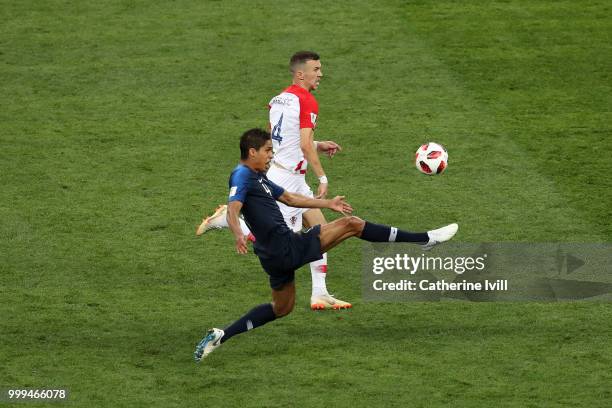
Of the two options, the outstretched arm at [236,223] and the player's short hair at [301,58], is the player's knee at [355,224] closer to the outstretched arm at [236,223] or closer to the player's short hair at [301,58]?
the outstretched arm at [236,223]

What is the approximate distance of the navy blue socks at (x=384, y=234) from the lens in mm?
11312

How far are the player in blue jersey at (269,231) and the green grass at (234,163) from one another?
1.13ft

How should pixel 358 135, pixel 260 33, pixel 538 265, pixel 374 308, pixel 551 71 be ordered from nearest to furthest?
pixel 374 308 < pixel 538 265 < pixel 358 135 < pixel 551 71 < pixel 260 33

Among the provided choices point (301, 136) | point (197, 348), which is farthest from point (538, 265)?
point (197, 348)

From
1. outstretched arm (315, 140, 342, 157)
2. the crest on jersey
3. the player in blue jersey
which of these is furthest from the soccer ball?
the crest on jersey

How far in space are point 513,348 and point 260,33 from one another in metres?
9.83

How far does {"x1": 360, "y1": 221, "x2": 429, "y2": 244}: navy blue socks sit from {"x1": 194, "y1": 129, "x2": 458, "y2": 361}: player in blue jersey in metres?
0.01

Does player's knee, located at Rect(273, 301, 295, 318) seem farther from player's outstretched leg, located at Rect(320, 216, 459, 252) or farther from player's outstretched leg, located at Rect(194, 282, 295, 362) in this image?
player's outstretched leg, located at Rect(320, 216, 459, 252)

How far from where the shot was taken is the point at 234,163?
1614cm

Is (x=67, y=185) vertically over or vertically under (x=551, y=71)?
under

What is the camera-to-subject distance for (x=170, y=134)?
17.0 meters

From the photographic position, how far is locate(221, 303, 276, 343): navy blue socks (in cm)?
1107

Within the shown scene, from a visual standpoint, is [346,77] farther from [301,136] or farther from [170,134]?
[301,136]

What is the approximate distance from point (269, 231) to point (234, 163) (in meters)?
5.26
